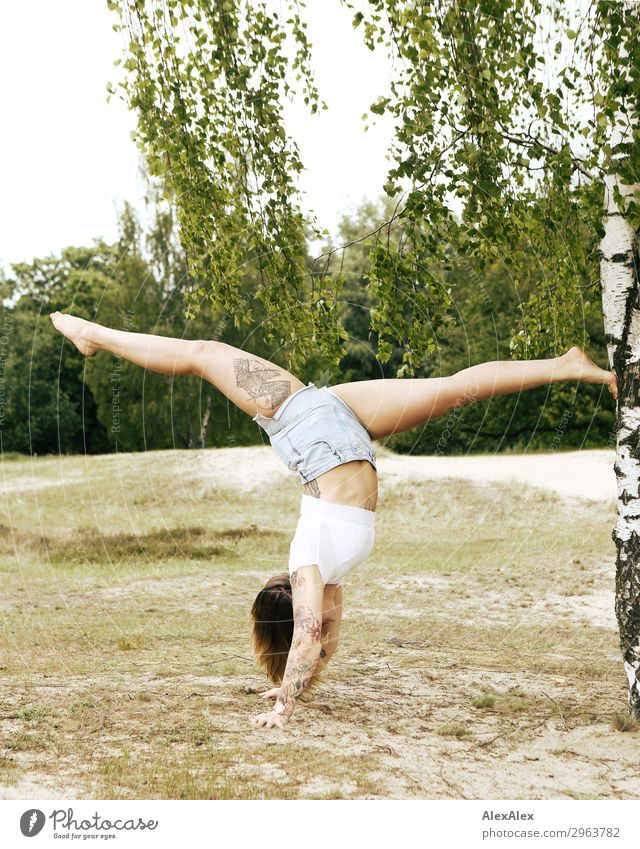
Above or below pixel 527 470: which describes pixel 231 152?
above

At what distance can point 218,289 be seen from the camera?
6.22 m

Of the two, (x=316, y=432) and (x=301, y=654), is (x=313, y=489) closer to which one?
(x=316, y=432)

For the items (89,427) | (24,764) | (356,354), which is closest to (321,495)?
(24,764)

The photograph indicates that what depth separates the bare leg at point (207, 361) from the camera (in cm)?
462

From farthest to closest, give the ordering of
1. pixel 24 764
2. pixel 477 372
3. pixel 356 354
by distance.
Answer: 1. pixel 356 354
2. pixel 477 372
3. pixel 24 764

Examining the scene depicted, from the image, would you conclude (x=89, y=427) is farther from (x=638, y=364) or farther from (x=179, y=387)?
(x=638, y=364)

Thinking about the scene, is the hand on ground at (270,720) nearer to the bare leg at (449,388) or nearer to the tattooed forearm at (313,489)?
the tattooed forearm at (313,489)

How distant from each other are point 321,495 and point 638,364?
1.87m

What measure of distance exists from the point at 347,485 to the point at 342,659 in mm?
2333

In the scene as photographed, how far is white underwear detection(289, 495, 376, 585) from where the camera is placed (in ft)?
14.6

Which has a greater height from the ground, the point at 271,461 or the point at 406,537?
the point at 271,461

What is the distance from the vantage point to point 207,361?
190 inches

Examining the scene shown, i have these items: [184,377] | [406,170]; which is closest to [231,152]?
[406,170]

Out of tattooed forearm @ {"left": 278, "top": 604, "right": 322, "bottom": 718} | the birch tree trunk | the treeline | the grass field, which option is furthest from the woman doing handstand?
the treeline
